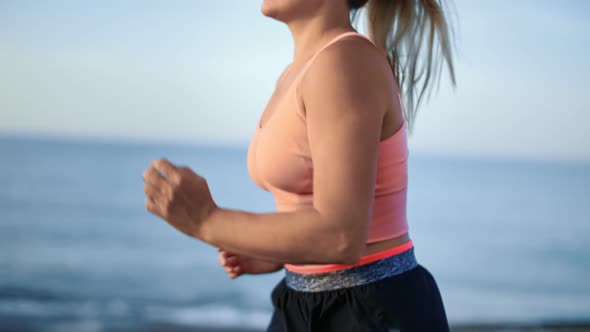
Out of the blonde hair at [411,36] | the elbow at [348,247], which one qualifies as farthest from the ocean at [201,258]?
the elbow at [348,247]

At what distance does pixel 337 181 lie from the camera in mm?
688

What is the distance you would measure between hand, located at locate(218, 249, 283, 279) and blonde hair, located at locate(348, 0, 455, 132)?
0.38 meters

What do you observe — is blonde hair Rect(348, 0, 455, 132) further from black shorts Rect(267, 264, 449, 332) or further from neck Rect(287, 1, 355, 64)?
black shorts Rect(267, 264, 449, 332)

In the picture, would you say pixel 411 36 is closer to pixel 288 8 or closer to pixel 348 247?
pixel 288 8

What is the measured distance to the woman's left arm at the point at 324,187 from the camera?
27.1 inches

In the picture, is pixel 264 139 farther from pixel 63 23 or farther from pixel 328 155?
pixel 63 23

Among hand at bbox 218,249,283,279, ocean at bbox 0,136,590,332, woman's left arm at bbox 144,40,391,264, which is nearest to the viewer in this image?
woman's left arm at bbox 144,40,391,264

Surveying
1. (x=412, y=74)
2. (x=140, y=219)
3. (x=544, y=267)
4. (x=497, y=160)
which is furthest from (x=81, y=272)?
(x=497, y=160)

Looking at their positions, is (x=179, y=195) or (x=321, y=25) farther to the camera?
(x=321, y=25)

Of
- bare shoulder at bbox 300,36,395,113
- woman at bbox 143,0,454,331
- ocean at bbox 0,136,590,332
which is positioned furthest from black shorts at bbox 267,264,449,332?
ocean at bbox 0,136,590,332

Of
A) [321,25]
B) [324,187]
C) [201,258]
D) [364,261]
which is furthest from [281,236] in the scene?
[201,258]

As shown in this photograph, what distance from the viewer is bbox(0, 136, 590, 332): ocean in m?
6.29

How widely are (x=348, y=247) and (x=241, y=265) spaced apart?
1.52 feet

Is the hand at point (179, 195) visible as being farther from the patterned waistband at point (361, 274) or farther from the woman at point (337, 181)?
the patterned waistband at point (361, 274)
